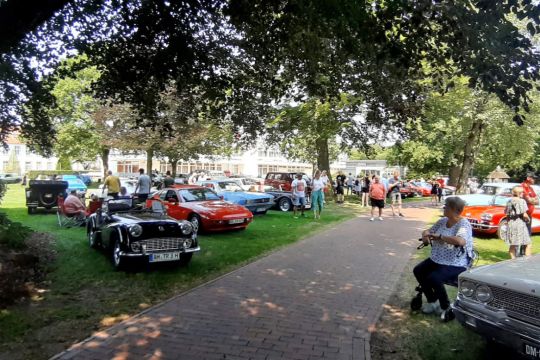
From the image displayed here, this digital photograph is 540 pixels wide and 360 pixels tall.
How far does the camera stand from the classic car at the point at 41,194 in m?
16.6

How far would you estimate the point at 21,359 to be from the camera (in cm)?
415

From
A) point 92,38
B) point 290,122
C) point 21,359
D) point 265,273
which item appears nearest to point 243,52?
point 92,38

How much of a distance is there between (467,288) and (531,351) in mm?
883

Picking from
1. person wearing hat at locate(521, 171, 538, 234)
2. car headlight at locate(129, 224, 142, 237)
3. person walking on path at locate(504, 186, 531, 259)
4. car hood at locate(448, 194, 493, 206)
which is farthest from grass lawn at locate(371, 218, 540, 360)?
car hood at locate(448, 194, 493, 206)

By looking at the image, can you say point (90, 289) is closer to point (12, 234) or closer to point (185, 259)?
point (185, 259)

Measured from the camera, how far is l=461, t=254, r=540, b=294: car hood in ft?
11.8

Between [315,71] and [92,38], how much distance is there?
4049 millimetres

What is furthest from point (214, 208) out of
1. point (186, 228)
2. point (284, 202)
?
point (284, 202)

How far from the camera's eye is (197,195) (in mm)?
12773

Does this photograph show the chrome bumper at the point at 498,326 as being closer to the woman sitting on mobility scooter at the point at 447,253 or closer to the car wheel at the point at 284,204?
the woman sitting on mobility scooter at the point at 447,253

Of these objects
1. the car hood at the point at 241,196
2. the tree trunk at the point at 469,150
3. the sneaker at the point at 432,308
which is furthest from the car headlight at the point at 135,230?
the tree trunk at the point at 469,150

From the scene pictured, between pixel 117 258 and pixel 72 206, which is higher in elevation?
pixel 72 206

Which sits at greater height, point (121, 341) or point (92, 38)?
point (92, 38)

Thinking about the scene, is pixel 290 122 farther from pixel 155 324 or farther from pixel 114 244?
pixel 155 324
